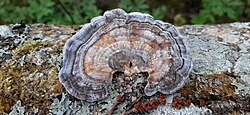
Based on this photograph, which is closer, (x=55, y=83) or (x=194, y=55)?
(x=55, y=83)

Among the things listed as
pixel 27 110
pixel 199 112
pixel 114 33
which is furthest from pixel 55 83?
pixel 199 112

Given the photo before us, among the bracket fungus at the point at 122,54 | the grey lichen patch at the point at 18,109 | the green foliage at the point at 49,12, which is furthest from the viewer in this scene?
the green foliage at the point at 49,12

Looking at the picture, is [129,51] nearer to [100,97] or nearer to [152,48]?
[152,48]

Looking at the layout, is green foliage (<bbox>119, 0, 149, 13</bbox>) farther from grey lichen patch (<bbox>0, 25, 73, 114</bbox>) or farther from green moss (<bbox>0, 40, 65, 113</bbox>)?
green moss (<bbox>0, 40, 65, 113</bbox>)

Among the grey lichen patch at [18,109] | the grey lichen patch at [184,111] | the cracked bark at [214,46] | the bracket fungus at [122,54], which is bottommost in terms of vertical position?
the grey lichen patch at [184,111]

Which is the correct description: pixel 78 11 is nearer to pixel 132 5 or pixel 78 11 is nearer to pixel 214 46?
pixel 132 5

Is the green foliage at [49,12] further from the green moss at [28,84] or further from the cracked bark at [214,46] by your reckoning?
the green moss at [28,84]

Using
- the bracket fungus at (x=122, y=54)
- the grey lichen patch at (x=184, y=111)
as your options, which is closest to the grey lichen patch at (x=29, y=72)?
the bracket fungus at (x=122, y=54)
